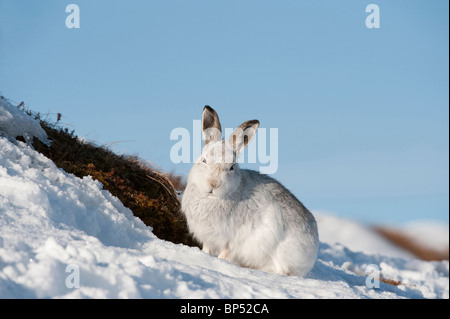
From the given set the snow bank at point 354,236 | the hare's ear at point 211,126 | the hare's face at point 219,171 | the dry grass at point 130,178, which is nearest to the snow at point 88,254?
the dry grass at point 130,178

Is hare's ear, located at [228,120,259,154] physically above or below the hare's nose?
above

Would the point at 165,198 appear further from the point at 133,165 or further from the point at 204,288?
the point at 204,288

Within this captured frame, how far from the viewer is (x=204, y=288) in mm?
4488

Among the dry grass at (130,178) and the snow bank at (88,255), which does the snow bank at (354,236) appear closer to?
the dry grass at (130,178)

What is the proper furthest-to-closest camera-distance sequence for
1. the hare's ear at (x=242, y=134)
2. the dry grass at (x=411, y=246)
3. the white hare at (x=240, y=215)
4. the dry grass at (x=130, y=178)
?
the dry grass at (x=411, y=246)
the dry grass at (x=130, y=178)
the hare's ear at (x=242, y=134)
the white hare at (x=240, y=215)

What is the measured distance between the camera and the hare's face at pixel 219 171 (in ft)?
22.6

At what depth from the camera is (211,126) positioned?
7.42 meters

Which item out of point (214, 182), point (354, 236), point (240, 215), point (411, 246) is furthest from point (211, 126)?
point (411, 246)

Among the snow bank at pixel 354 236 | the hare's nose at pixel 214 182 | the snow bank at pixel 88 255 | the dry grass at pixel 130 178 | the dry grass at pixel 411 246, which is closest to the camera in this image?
the snow bank at pixel 88 255

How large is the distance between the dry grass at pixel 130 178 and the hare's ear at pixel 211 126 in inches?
92.4

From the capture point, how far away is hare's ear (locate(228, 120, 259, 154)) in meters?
7.25

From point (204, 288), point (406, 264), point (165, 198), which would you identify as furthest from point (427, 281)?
point (204, 288)

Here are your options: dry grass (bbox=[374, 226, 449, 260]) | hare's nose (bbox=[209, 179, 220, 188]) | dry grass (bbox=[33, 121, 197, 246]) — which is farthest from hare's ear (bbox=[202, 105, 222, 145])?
dry grass (bbox=[374, 226, 449, 260])

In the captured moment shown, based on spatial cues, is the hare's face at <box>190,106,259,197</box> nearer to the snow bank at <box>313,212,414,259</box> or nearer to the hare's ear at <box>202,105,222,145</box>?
the hare's ear at <box>202,105,222,145</box>
